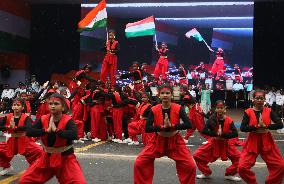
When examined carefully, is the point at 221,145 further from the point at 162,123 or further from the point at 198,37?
the point at 198,37

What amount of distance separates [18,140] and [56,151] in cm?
245

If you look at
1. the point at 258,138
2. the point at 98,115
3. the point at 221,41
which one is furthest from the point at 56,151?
the point at 221,41

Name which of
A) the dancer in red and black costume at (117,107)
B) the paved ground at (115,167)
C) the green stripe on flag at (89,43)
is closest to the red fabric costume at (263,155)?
the paved ground at (115,167)

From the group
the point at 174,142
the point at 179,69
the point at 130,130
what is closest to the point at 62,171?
the point at 174,142

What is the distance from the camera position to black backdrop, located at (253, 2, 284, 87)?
1117 inches

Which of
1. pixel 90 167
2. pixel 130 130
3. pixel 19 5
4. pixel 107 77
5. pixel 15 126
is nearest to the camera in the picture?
pixel 15 126

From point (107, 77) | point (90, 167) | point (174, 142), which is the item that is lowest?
point (90, 167)

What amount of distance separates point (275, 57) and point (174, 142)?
22.7 m

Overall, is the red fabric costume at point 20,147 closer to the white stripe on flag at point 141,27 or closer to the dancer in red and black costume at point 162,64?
the white stripe on flag at point 141,27

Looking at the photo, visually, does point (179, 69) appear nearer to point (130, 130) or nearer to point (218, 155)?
point (130, 130)

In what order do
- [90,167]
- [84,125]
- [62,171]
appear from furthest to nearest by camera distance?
[84,125]
[90,167]
[62,171]

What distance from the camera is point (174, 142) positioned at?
7.21m

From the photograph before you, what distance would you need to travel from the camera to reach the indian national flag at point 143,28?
2092 centimetres

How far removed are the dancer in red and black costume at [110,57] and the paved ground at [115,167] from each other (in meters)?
4.01
